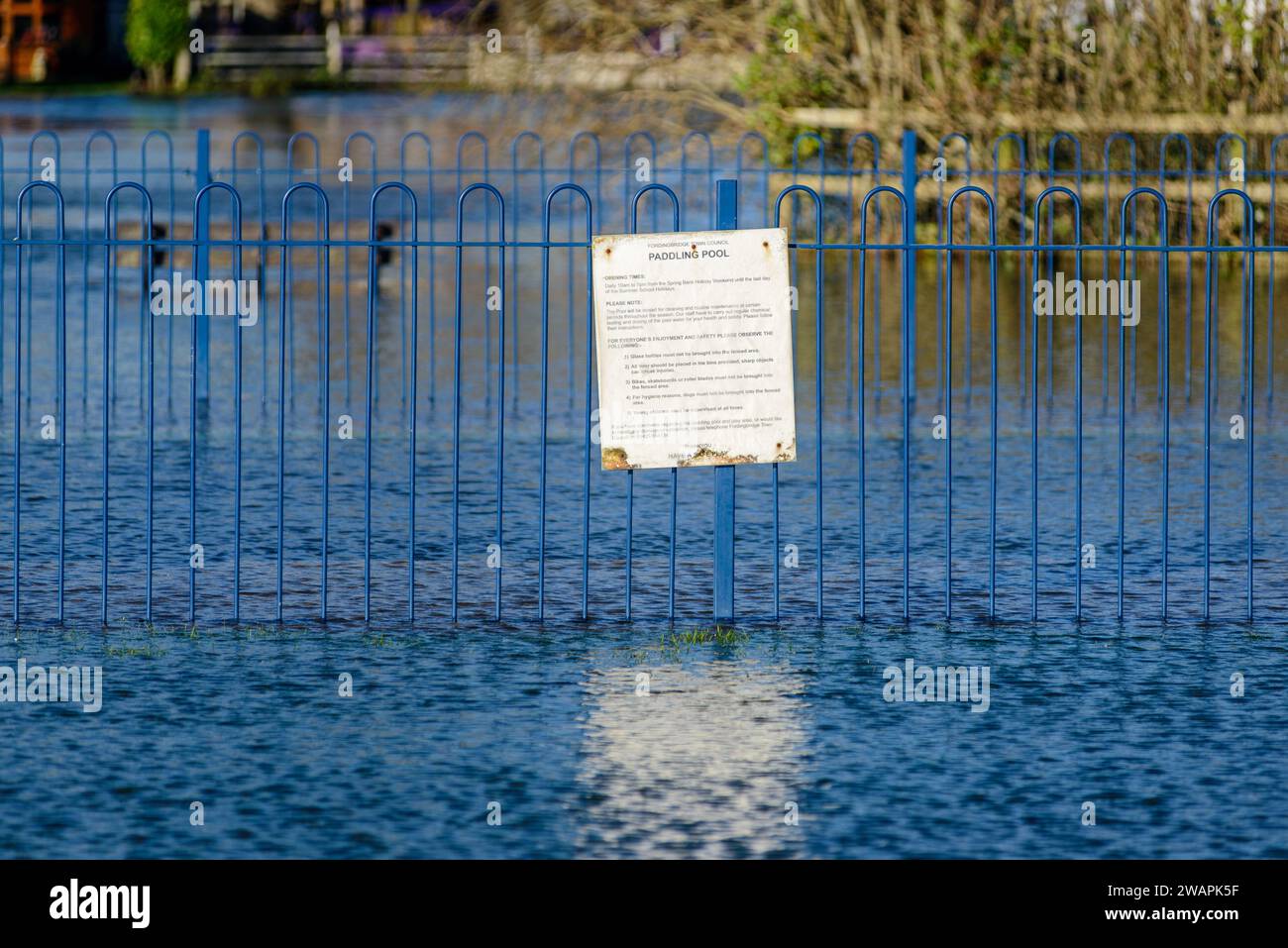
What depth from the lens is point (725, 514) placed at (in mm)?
10320

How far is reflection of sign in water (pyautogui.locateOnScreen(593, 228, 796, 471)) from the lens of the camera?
9898mm

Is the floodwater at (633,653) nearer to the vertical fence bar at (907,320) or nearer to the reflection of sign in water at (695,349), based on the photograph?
the vertical fence bar at (907,320)

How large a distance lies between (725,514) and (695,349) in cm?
77

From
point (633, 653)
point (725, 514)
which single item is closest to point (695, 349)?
point (725, 514)

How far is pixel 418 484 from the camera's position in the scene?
13984mm

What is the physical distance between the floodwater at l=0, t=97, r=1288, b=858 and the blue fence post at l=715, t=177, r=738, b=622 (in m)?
0.22

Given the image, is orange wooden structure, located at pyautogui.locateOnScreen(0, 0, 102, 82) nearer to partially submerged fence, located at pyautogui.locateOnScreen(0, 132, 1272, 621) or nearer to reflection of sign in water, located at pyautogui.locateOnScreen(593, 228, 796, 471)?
partially submerged fence, located at pyautogui.locateOnScreen(0, 132, 1272, 621)

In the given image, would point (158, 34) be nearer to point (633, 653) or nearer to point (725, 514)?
point (725, 514)

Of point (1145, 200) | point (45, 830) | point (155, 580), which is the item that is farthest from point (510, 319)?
point (45, 830)

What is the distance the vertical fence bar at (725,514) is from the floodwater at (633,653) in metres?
0.23

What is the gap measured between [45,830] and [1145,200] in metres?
18.8

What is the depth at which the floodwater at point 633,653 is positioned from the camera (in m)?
7.70
